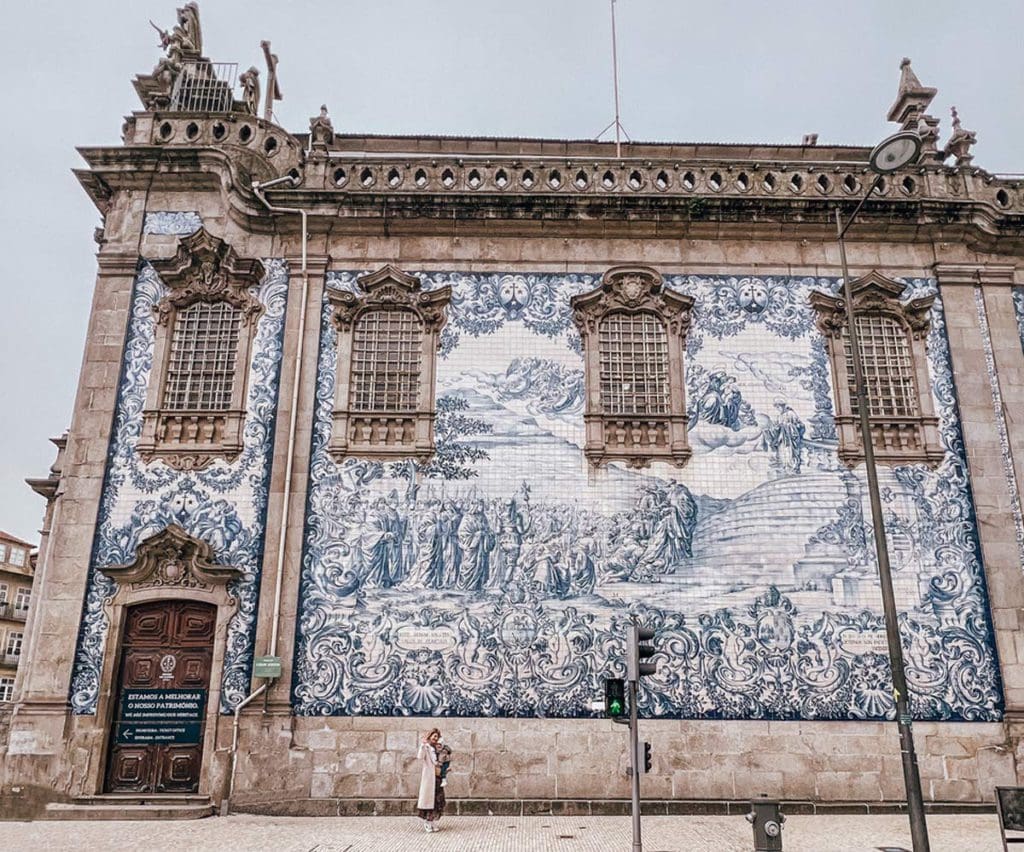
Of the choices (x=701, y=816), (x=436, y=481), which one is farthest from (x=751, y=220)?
(x=701, y=816)

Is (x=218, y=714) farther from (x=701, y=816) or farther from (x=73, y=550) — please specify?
(x=701, y=816)

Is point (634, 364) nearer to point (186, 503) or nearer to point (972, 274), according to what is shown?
point (972, 274)

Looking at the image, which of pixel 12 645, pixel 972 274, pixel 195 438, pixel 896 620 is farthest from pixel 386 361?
pixel 12 645

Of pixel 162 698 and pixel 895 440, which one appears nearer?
pixel 162 698

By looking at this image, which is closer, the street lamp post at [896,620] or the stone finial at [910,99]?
the street lamp post at [896,620]

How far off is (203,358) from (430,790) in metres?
7.31

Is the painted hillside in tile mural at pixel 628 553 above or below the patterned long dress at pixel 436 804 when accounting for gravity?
above

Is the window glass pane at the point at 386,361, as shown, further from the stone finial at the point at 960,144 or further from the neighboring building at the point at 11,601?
the neighboring building at the point at 11,601

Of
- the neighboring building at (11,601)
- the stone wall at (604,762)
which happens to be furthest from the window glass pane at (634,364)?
the neighboring building at (11,601)

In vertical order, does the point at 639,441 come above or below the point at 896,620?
above

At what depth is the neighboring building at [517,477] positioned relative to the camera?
11586 mm

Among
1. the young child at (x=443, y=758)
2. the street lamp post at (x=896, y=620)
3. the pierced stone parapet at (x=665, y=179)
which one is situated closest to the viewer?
the street lamp post at (x=896, y=620)

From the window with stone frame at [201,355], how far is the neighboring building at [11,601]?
37.7m

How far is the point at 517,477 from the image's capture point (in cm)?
1273
